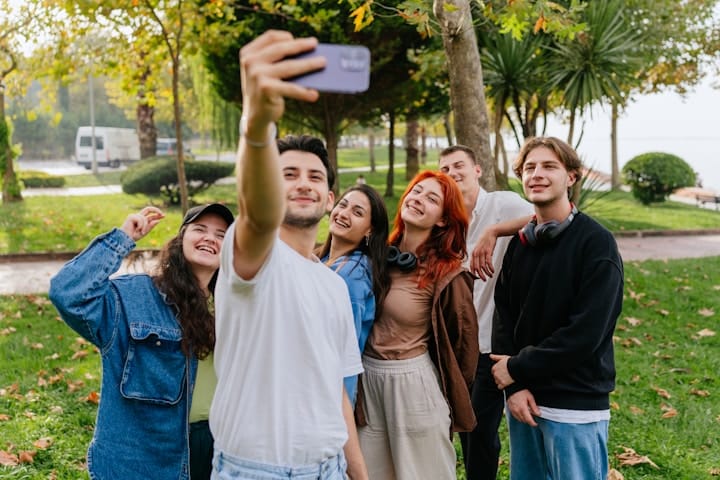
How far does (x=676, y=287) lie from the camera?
8.76 metres

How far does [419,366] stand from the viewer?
2.89m

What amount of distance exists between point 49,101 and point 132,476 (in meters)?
11.2

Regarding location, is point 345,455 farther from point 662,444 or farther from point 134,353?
point 662,444

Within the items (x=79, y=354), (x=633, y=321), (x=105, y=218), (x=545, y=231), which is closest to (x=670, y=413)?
(x=633, y=321)

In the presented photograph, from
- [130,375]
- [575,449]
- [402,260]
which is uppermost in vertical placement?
[402,260]

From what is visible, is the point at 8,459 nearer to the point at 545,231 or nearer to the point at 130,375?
the point at 130,375

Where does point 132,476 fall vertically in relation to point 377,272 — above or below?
below

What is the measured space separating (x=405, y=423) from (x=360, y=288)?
66 cm

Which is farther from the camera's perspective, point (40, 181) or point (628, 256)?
point (40, 181)

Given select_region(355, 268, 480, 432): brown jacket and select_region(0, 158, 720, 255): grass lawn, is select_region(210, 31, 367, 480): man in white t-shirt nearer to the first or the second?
select_region(355, 268, 480, 432): brown jacket

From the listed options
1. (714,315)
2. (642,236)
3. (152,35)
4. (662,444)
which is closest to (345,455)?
(662,444)

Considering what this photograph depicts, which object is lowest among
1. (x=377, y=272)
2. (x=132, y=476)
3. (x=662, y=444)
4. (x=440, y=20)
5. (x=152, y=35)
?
(x=662, y=444)

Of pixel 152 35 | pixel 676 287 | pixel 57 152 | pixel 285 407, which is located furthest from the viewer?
pixel 57 152

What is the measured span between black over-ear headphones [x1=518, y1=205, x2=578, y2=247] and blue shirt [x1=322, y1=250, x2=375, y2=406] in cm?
73
